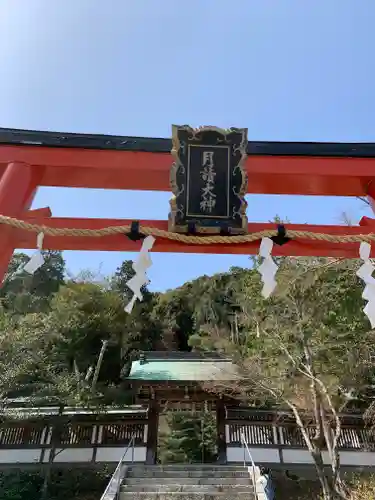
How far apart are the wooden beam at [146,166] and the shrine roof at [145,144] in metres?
0.04

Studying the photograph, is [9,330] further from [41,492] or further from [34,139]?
[34,139]

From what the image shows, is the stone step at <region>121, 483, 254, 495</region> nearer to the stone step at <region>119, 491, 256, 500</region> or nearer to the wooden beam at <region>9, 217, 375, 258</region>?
the stone step at <region>119, 491, 256, 500</region>

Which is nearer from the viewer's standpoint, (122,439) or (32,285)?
(122,439)

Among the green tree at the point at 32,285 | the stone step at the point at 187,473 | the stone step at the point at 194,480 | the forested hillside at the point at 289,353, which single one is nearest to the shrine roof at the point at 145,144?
the forested hillside at the point at 289,353

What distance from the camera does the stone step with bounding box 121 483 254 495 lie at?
30.0 feet

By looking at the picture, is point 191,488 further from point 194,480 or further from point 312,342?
point 312,342

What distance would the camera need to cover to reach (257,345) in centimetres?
1414

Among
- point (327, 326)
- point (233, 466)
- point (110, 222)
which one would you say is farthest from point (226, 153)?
point (233, 466)

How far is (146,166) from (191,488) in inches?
334

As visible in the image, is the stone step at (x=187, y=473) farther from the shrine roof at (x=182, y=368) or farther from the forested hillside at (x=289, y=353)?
the shrine roof at (x=182, y=368)

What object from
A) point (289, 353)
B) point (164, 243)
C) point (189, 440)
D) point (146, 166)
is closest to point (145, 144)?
point (146, 166)

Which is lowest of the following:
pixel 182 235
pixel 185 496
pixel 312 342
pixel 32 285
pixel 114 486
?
pixel 185 496

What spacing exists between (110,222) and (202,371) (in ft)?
36.2

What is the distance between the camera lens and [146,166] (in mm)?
3447
